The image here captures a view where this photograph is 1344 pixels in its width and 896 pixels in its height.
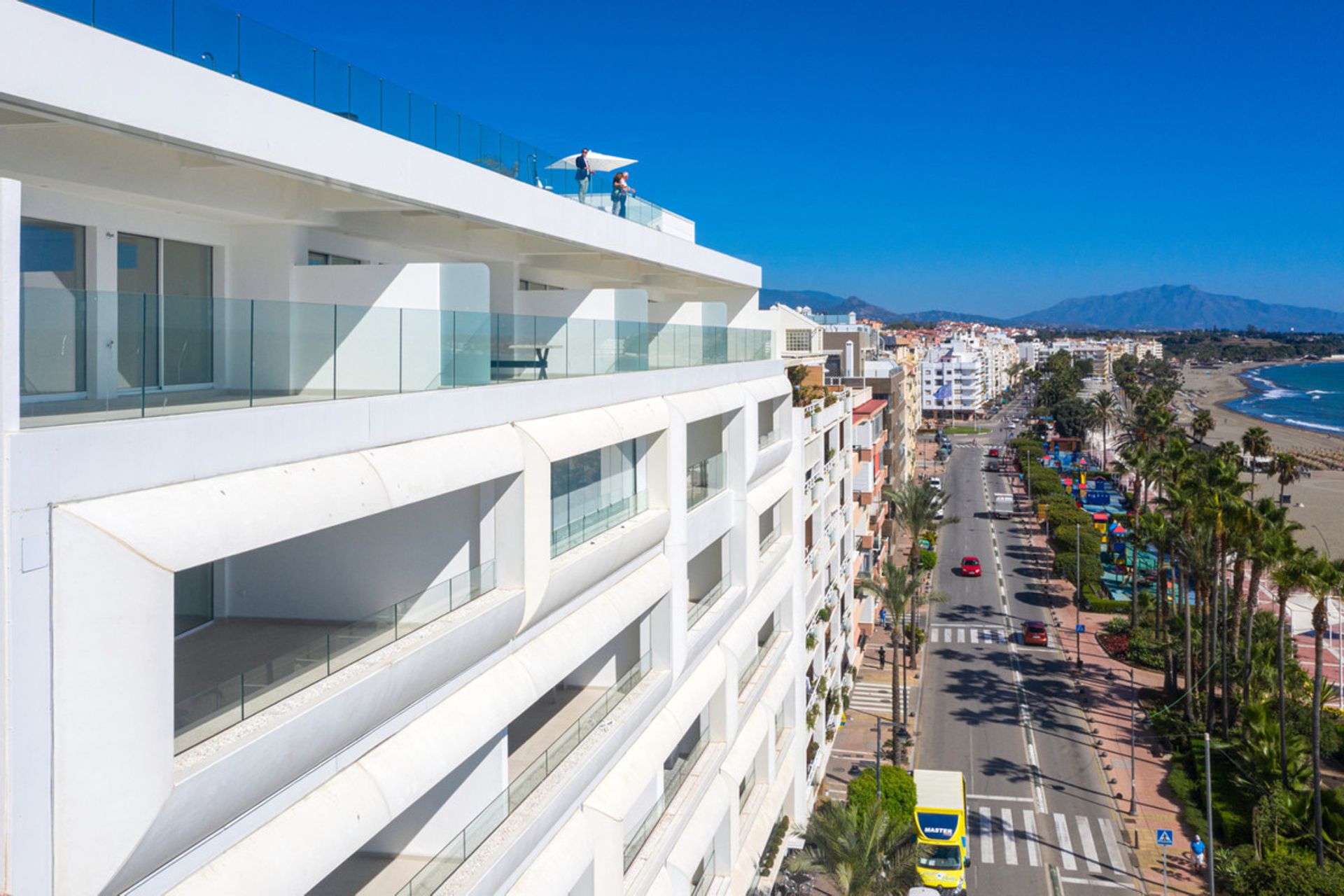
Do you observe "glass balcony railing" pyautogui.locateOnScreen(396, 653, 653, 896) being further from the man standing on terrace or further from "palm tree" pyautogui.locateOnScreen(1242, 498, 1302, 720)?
"palm tree" pyautogui.locateOnScreen(1242, 498, 1302, 720)

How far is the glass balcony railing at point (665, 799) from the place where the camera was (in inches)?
709

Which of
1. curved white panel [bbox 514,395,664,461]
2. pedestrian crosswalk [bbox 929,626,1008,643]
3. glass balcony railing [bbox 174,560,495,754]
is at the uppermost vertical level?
curved white panel [bbox 514,395,664,461]

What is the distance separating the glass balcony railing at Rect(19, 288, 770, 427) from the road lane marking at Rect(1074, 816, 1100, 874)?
2858 cm

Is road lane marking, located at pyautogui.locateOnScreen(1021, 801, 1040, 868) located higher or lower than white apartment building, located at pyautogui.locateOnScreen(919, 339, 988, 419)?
lower

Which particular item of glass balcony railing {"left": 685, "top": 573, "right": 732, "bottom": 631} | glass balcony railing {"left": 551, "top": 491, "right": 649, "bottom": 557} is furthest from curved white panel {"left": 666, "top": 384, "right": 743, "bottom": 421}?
glass balcony railing {"left": 685, "top": 573, "right": 732, "bottom": 631}

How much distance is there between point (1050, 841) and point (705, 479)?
74.5 ft

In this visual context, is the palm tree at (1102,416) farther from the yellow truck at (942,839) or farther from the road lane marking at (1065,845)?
the yellow truck at (942,839)

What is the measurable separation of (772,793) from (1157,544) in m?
36.3

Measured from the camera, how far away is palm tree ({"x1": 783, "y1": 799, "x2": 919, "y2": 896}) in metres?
27.8

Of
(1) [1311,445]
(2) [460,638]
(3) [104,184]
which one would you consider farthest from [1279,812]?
(1) [1311,445]

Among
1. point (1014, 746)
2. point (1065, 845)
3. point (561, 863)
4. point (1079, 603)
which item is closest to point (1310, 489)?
point (1079, 603)

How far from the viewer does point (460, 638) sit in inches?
481

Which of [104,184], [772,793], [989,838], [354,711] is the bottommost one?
[989,838]

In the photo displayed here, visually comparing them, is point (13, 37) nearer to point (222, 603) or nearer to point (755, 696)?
point (222, 603)
